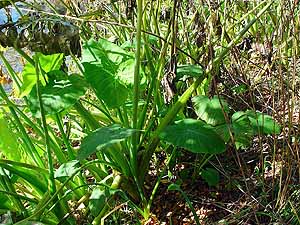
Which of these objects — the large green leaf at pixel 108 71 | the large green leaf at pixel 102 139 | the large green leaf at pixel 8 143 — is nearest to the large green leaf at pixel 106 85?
the large green leaf at pixel 108 71

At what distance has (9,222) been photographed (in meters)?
1.12

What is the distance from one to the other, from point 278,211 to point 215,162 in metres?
0.35

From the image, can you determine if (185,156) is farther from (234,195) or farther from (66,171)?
(66,171)

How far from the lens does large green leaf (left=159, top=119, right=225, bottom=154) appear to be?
1.15 m

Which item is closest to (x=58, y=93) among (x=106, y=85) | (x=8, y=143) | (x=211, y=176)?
(x=106, y=85)

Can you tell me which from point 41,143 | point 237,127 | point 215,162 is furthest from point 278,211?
point 41,143

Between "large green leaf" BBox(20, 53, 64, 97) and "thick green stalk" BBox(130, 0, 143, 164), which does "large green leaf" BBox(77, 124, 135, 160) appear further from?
"large green leaf" BBox(20, 53, 64, 97)

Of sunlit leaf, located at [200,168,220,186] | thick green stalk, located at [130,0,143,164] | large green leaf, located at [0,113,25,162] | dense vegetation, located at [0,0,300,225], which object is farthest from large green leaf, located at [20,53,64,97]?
sunlit leaf, located at [200,168,220,186]

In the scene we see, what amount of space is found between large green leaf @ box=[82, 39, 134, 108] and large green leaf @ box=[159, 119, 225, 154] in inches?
6.7

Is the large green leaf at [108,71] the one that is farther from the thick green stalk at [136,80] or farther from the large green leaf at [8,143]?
the large green leaf at [8,143]

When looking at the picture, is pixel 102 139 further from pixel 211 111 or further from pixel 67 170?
pixel 211 111

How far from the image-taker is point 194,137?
3.87ft

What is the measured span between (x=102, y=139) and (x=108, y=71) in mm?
288

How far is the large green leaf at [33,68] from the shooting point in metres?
1.35
